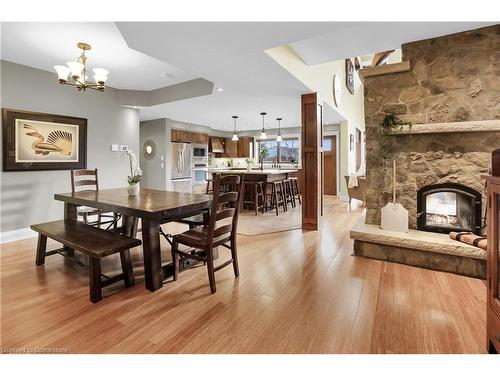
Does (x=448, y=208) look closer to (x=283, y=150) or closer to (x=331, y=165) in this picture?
(x=331, y=165)

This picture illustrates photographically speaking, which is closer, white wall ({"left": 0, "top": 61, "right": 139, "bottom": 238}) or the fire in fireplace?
the fire in fireplace

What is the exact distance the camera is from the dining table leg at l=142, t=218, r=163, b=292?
219cm

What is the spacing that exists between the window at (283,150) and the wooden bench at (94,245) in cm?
719

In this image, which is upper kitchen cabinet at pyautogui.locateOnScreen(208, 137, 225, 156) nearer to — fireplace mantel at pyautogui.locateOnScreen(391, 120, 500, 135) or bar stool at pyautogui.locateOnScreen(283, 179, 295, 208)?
bar stool at pyautogui.locateOnScreen(283, 179, 295, 208)

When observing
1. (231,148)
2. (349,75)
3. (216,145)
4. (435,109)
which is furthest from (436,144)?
(231,148)

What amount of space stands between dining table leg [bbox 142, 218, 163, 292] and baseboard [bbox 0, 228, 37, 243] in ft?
9.31

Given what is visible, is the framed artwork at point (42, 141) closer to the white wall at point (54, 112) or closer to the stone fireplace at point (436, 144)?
the white wall at point (54, 112)

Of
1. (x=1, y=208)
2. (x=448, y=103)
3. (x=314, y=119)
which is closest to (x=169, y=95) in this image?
(x=314, y=119)

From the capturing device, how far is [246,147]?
30.8ft

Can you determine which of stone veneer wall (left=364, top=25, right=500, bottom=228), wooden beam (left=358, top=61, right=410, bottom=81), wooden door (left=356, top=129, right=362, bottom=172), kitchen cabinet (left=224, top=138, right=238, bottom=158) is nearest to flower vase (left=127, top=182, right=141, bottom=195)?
stone veneer wall (left=364, top=25, right=500, bottom=228)

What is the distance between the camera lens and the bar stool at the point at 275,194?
17.8 feet

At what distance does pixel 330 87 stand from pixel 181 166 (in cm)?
436
